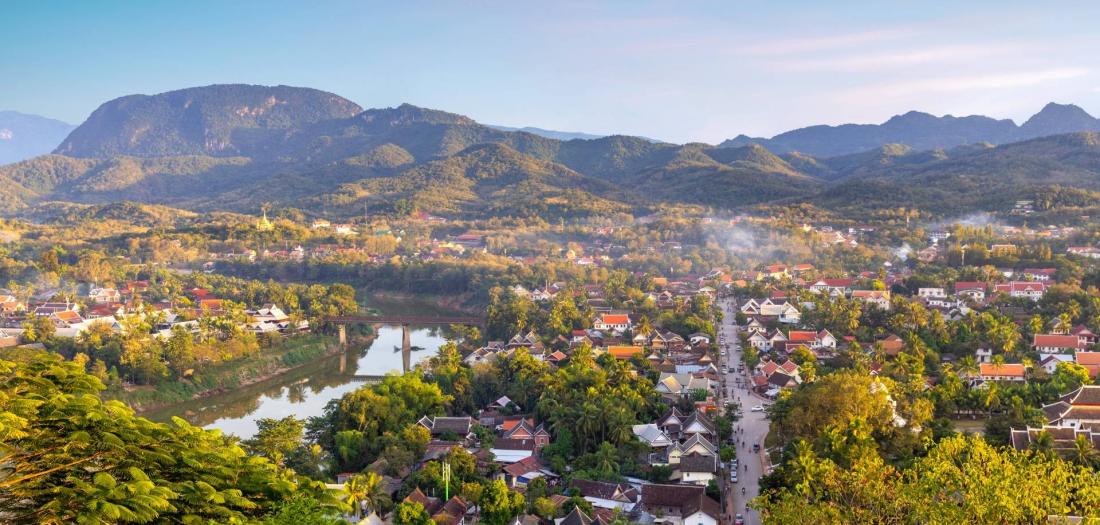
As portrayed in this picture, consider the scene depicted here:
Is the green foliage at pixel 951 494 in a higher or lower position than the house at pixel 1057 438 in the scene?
higher

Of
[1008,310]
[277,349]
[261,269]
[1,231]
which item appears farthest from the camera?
[1,231]

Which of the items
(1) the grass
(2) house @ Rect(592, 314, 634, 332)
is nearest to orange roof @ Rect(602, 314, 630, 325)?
(2) house @ Rect(592, 314, 634, 332)

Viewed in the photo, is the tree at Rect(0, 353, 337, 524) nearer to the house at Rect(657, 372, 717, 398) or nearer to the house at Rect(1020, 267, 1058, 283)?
the house at Rect(657, 372, 717, 398)

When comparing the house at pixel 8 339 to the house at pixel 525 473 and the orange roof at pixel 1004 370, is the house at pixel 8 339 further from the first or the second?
the orange roof at pixel 1004 370

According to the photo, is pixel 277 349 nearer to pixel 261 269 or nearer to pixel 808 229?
pixel 261 269

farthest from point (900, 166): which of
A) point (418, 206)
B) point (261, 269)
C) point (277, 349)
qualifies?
point (277, 349)

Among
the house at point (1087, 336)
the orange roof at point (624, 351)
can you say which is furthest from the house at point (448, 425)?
the house at point (1087, 336)
